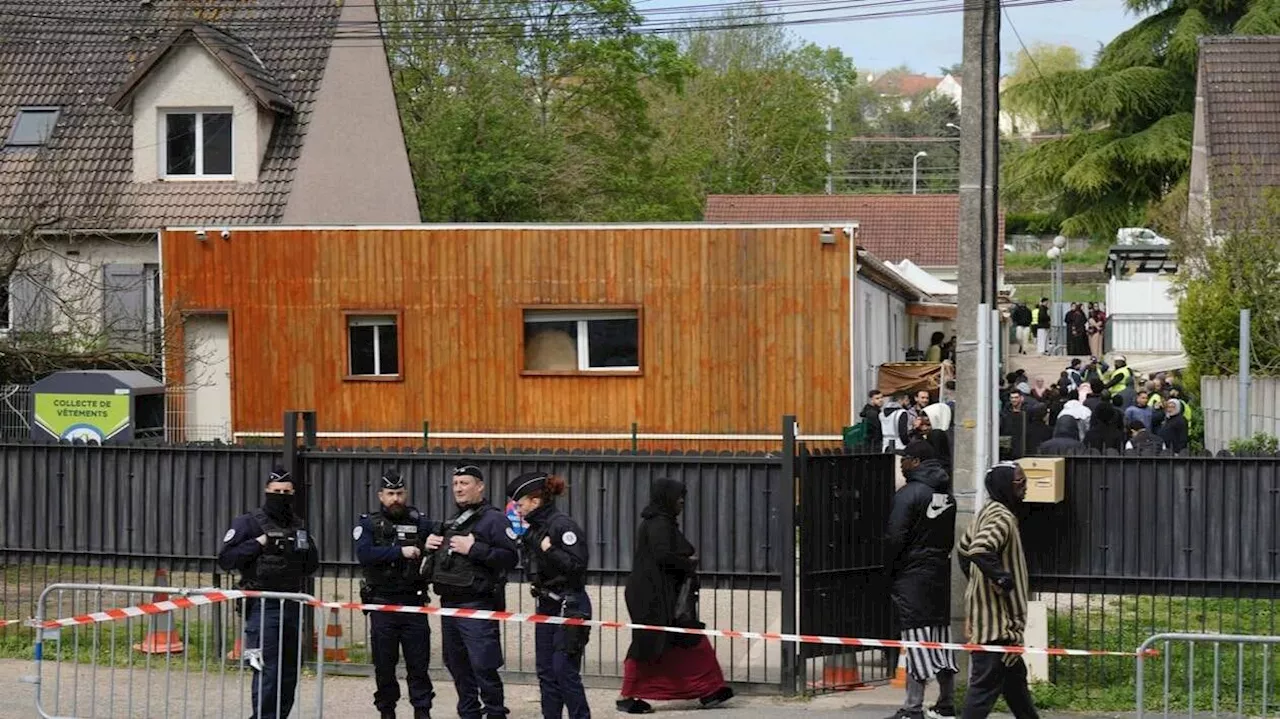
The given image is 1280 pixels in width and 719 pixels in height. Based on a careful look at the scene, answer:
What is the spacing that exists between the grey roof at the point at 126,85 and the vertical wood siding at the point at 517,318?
175 inches

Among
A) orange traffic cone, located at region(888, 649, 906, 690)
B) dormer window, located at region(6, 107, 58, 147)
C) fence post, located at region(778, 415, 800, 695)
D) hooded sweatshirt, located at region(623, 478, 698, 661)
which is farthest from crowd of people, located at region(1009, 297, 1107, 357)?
hooded sweatshirt, located at region(623, 478, 698, 661)

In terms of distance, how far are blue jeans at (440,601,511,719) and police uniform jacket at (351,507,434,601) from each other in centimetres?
28

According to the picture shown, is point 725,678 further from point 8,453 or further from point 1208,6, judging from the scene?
point 1208,6

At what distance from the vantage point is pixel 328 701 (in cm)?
1162

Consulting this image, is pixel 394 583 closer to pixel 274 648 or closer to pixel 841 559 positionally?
pixel 274 648

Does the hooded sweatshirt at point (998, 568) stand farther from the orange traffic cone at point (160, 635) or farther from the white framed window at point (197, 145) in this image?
the white framed window at point (197, 145)

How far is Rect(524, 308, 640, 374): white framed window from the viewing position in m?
25.0

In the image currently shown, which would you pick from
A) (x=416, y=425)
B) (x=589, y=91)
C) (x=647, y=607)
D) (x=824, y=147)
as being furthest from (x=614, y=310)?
(x=824, y=147)

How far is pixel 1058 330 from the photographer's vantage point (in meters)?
49.2

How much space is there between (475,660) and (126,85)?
72.6ft

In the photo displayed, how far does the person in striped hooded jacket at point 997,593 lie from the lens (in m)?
9.60

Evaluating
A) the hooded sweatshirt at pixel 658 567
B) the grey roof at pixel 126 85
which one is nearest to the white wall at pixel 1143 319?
the grey roof at pixel 126 85

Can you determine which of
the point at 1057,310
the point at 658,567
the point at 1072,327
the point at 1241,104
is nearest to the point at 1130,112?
the point at 1072,327

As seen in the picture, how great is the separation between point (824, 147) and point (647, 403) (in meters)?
51.1
